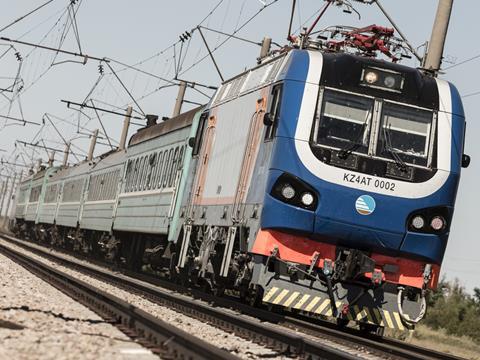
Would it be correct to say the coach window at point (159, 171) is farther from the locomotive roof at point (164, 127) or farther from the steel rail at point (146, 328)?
the steel rail at point (146, 328)

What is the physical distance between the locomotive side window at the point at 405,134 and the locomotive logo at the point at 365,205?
597 mm

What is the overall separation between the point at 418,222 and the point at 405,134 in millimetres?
1126

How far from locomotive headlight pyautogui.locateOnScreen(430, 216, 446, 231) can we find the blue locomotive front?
0.04 feet

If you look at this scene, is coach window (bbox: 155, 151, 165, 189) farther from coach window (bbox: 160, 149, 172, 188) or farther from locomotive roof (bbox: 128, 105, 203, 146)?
locomotive roof (bbox: 128, 105, 203, 146)

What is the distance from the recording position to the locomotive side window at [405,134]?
11.8m

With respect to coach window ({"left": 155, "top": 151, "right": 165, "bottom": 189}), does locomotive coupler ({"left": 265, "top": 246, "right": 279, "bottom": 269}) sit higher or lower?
lower

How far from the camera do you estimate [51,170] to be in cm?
4881

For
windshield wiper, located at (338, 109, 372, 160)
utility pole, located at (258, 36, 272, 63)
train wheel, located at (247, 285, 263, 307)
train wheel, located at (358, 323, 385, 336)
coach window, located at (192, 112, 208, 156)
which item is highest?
utility pole, located at (258, 36, 272, 63)

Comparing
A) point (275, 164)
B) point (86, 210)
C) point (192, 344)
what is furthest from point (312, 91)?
point (86, 210)

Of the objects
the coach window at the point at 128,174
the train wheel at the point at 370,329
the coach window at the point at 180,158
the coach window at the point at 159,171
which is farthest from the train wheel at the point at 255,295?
the coach window at the point at 128,174

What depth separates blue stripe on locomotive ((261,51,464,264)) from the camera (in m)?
11.4

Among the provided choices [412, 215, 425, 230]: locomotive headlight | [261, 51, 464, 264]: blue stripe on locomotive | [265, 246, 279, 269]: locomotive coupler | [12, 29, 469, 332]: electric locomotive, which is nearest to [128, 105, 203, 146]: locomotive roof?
[12, 29, 469, 332]: electric locomotive

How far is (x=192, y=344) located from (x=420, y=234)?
4941 mm

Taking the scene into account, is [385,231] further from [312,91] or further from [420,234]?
[312,91]
